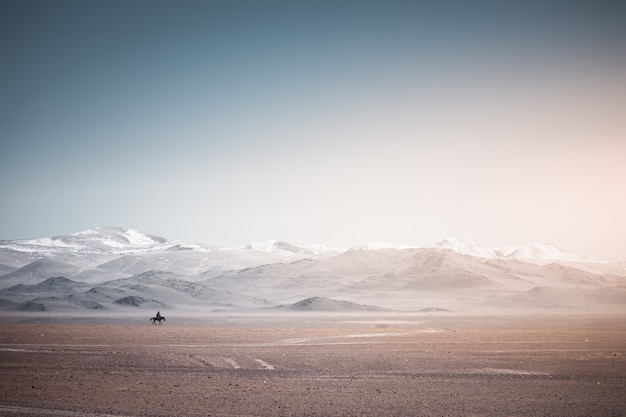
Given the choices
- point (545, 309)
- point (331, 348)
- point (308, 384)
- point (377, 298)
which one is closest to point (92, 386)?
point (308, 384)

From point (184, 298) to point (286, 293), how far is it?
25977mm

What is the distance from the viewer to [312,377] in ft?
65.9

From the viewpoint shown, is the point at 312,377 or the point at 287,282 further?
the point at 287,282

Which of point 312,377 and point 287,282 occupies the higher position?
point 287,282

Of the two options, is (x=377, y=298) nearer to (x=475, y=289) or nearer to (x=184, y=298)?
(x=475, y=289)

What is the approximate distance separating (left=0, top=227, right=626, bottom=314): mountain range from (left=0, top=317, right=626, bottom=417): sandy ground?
5299 centimetres

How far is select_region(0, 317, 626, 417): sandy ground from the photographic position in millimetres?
15086

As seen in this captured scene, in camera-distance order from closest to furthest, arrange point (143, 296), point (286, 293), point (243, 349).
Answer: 1. point (243, 349)
2. point (143, 296)
3. point (286, 293)

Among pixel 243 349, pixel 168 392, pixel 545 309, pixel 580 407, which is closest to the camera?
pixel 580 407

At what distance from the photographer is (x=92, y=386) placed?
59.0 ft

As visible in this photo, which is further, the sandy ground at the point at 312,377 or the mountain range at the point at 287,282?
the mountain range at the point at 287,282

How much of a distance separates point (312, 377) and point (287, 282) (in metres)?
113

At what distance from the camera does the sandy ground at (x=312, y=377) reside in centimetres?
1509

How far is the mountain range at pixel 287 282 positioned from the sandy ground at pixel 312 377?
174 ft
